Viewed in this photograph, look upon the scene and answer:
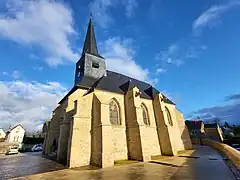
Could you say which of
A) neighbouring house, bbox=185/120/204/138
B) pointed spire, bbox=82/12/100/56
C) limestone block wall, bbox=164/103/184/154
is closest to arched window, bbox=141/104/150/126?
limestone block wall, bbox=164/103/184/154

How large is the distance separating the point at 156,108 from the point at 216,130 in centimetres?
3827

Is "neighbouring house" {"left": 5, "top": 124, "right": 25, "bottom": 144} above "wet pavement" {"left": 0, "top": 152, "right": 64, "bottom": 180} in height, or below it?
above

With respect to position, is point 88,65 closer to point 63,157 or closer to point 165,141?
point 63,157

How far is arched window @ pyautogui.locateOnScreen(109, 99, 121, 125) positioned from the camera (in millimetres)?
14752

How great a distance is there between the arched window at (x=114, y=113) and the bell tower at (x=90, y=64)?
17.5ft

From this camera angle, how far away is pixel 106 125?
1224cm

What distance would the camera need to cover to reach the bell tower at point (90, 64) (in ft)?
61.7

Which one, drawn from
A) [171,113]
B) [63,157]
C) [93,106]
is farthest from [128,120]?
[171,113]

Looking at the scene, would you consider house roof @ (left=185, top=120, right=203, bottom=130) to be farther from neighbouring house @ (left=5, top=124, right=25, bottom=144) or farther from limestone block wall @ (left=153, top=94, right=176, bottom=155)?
neighbouring house @ (left=5, top=124, right=25, bottom=144)

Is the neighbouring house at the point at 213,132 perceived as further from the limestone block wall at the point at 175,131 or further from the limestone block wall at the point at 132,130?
the limestone block wall at the point at 132,130

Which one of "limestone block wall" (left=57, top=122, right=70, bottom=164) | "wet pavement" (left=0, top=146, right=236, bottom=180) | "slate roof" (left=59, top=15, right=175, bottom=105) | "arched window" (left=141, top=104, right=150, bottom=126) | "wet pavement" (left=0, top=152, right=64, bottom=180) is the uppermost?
"slate roof" (left=59, top=15, right=175, bottom=105)

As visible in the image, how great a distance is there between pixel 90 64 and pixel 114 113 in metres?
8.10

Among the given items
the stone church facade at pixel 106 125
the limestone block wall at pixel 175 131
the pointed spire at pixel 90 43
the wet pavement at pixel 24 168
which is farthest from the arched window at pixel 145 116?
the pointed spire at pixel 90 43

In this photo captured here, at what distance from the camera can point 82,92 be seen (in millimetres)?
16375
